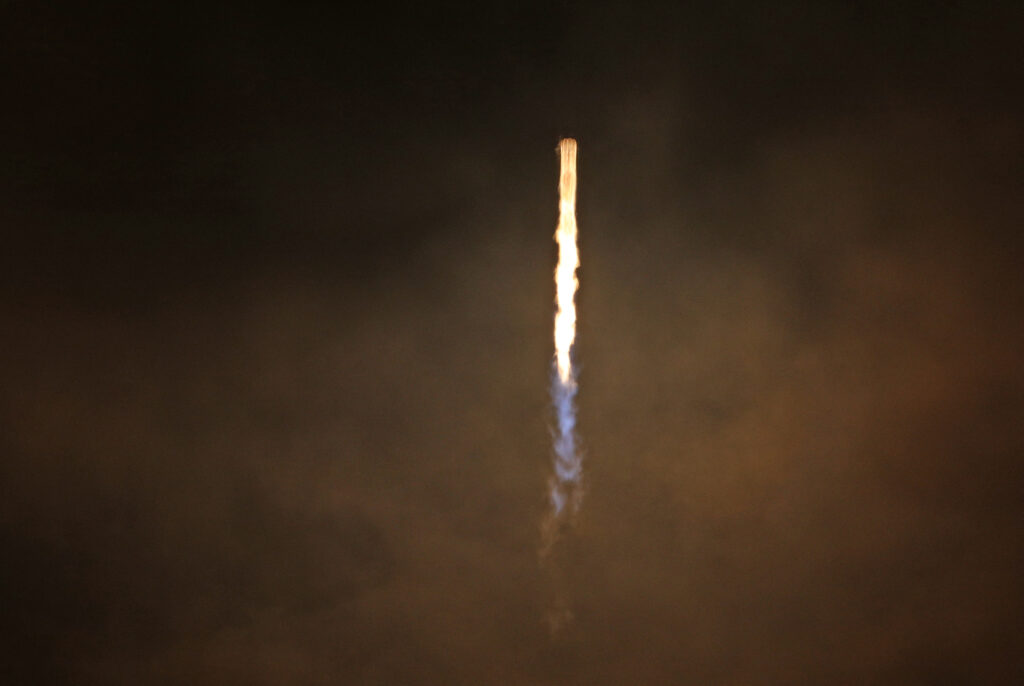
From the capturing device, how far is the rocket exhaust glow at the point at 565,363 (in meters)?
4.23

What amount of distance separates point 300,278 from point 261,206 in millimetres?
362

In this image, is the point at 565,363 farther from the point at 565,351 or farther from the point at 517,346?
the point at 517,346

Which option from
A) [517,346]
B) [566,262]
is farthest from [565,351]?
[566,262]

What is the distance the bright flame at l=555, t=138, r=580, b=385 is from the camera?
423 cm

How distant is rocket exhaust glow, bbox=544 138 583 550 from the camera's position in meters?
4.23

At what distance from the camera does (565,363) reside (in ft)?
14.0

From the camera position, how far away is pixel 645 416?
167 inches

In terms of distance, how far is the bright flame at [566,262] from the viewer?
4.23m

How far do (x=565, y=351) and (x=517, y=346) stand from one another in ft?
0.71

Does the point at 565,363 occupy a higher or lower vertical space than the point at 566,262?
lower

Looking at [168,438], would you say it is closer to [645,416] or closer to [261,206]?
[261,206]

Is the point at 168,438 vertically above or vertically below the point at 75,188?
below

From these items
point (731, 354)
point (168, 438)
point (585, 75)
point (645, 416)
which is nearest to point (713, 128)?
point (585, 75)

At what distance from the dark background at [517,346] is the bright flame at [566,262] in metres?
0.05
